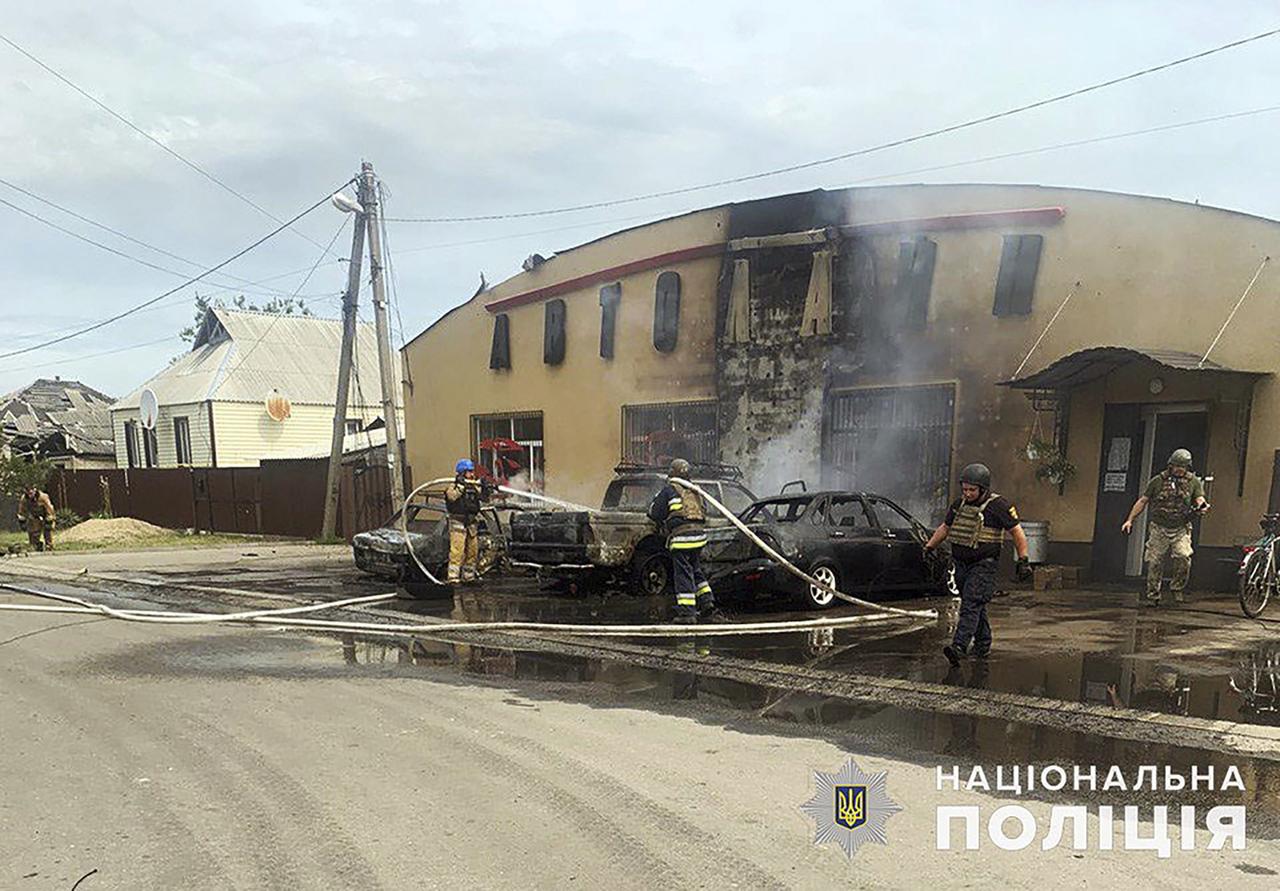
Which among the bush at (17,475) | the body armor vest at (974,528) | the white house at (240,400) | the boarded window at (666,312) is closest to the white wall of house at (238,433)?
the white house at (240,400)

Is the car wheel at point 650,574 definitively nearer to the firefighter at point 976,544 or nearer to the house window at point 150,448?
the firefighter at point 976,544

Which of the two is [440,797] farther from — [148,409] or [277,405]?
[277,405]

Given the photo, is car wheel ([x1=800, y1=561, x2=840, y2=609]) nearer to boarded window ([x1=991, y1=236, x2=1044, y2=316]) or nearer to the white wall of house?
boarded window ([x1=991, y1=236, x2=1044, y2=316])

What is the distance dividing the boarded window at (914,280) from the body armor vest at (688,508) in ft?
19.8

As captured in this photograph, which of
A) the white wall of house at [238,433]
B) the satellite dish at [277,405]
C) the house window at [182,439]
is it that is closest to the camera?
the white wall of house at [238,433]

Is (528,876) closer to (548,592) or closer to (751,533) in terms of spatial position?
(751,533)

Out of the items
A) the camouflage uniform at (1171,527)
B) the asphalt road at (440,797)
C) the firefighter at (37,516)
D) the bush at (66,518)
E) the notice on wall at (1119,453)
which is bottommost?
the bush at (66,518)

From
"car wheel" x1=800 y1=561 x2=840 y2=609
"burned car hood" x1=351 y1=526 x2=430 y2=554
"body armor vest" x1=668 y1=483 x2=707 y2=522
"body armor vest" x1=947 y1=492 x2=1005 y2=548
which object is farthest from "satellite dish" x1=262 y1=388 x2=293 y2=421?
"body armor vest" x1=947 y1=492 x2=1005 y2=548

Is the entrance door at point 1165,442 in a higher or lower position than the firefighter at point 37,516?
higher

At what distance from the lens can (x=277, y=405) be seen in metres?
31.7

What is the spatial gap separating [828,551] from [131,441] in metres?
33.0

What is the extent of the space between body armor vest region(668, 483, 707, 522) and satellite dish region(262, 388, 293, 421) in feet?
87.4

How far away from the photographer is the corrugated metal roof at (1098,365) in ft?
32.0

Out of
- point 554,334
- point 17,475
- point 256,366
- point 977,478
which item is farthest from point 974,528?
point 256,366
